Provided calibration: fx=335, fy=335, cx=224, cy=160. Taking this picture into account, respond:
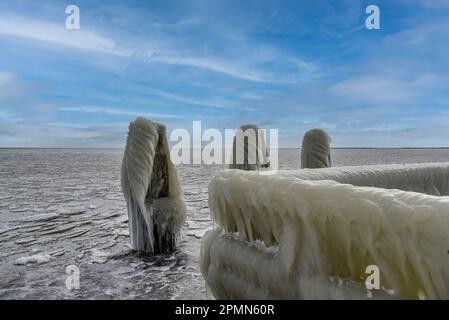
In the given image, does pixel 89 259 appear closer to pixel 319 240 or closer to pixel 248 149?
pixel 248 149

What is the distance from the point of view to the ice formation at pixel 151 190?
7047mm

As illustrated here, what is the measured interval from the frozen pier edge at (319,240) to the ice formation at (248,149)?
13.6 ft

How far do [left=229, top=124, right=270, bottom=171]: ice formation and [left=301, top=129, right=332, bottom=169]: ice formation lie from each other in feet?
4.95

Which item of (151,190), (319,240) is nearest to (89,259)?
(151,190)

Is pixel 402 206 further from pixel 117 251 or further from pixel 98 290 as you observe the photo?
pixel 117 251

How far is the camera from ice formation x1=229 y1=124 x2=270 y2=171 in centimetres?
651

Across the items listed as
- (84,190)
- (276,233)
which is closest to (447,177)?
(276,233)

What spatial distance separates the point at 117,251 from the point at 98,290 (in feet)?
7.37

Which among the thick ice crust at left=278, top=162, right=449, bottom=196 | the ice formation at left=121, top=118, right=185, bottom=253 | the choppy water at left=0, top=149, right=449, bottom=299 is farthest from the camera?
the ice formation at left=121, top=118, right=185, bottom=253

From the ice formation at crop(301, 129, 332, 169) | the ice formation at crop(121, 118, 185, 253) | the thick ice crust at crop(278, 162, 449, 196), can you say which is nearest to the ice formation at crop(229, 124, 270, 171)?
the ice formation at crop(301, 129, 332, 169)

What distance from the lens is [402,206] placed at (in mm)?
1292

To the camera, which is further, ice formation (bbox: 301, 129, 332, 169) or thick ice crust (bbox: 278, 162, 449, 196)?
ice formation (bbox: 301, 129, 332, 169)

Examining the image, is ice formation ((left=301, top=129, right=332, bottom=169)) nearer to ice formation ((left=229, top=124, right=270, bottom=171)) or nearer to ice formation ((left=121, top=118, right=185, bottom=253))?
ice formation ((left=229, top=124, right=270, bottom=171))

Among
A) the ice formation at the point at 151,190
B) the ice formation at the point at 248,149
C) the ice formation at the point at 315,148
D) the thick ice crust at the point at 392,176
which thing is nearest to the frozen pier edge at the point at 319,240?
the thick ice crust at the point at 392,176
